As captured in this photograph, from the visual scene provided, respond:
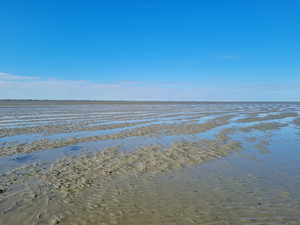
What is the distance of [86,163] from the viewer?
8328 millimetres

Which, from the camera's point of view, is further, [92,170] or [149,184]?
[92,170]

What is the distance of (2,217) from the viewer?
14.3ft

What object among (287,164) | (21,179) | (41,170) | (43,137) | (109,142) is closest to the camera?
(21,179)

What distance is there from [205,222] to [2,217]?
517cm

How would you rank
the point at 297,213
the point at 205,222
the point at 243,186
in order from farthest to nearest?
the point at 243,186 < the point at 297,213 < the point at 205,222

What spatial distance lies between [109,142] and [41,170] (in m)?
5.48

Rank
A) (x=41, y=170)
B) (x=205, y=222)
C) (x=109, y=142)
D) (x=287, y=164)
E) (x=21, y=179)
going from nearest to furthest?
(x=205, y=222), (x=21, y=179), (x=41, y=170), (x=287, y=164), (x=109, y=142)

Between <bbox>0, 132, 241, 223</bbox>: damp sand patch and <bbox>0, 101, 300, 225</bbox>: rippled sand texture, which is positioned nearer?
<bbox>0, 101, 300, 225</bbox>: rippled sand texture

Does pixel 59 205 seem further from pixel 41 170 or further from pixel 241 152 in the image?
pixel 241 152

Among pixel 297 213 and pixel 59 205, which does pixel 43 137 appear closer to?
pixel 59 205

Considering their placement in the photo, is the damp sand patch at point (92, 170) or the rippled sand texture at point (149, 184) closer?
the rippled sand texture at point (149, 184)

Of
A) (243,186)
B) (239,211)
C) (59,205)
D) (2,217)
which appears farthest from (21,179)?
(243,186)

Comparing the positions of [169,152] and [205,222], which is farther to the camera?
[169,152]

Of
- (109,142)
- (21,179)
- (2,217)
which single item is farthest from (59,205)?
(109,142)
